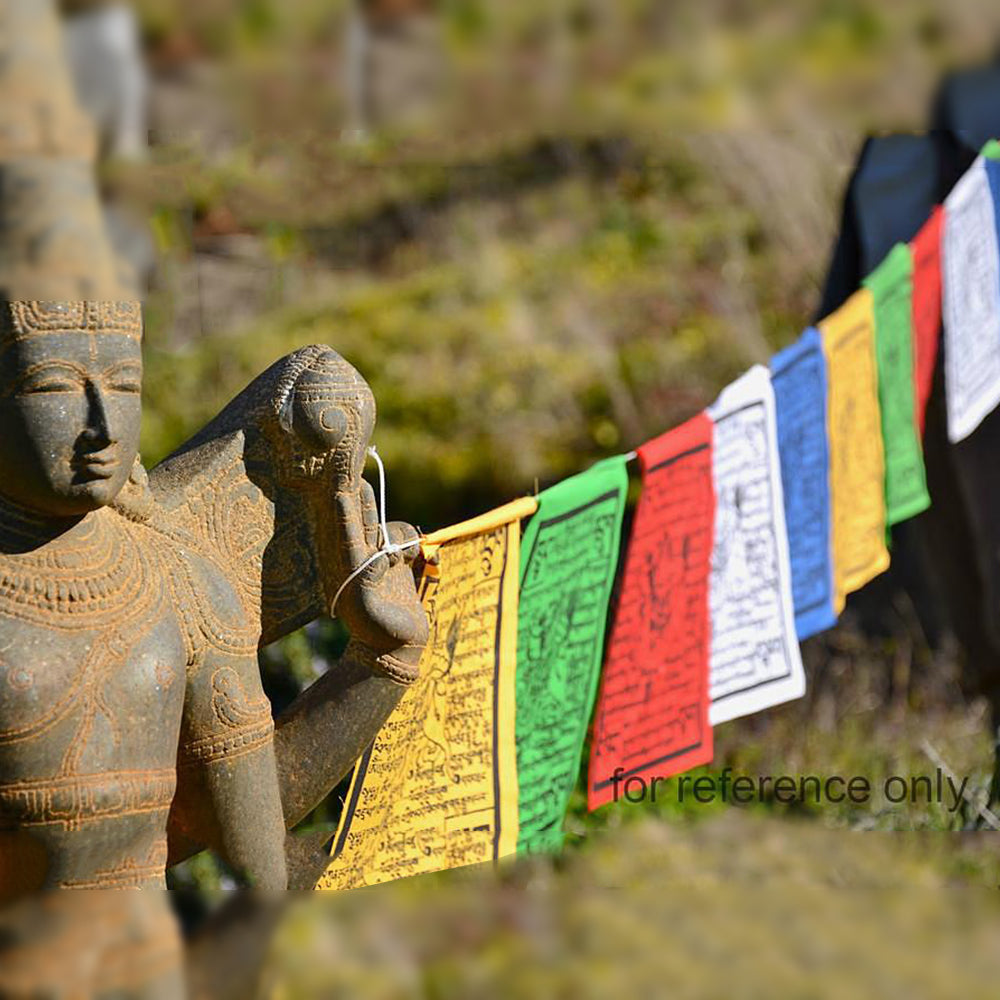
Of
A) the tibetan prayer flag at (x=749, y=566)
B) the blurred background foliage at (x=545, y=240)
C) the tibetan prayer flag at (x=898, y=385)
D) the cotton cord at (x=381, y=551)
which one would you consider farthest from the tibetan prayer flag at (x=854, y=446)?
the cotton cord at (x=381, y=551)

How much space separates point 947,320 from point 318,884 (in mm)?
2133

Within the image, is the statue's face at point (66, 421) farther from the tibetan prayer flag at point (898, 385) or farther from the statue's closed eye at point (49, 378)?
the tibetan prayer flag at point (898, 385)

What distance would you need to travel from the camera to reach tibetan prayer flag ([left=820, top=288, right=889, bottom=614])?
3102mm

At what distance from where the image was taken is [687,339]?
282 inches

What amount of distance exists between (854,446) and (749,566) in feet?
1.47

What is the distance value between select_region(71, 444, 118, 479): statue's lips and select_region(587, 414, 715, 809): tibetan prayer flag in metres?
1.30

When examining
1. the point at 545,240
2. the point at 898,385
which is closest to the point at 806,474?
the point at 898,385

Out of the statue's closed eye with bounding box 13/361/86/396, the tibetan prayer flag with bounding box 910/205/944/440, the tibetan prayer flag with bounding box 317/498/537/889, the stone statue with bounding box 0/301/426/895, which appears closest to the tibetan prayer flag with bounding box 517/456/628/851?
the tibetan prayer flag with bounding box 317/498/537/889

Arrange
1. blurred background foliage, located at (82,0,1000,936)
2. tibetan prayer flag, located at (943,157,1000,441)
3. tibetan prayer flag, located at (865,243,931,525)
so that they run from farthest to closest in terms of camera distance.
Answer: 1. tibetan prayer flag, located at (943,157,1000,441)
2. tibetan prayer flag, located at (865,243,931,525)
3. blurred background foliage, located at (82,0,1000,936)

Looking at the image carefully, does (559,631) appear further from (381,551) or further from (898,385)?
(898,385)

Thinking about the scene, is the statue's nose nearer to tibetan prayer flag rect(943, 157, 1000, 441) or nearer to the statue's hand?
the statue's hand

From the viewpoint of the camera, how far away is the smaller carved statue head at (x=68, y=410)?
1.39m

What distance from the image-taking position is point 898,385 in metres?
3.35

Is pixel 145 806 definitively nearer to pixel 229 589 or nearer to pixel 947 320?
pixel 229 589
